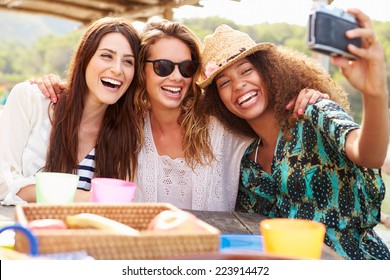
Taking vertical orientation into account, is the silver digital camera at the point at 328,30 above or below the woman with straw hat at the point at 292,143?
above

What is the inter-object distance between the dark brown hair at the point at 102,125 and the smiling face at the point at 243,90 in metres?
0.57

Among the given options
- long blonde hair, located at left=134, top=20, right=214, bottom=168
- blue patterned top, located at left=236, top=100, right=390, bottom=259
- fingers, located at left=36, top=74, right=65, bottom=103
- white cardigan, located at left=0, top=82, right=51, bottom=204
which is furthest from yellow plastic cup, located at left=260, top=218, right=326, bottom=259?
fingers, located at left=36, top=74, right=65, bottom=103

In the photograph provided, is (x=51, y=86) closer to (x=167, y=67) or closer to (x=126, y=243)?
(x=167, y=67)

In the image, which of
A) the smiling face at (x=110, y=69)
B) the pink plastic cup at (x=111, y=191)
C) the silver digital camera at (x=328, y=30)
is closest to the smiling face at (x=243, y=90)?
the smiling face at (x=110, y=69)

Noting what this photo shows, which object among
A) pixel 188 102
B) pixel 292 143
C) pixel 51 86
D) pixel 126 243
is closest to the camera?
pixel 126 243

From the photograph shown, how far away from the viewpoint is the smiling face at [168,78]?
3.07 meters

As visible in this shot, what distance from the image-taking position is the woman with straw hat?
259 cm

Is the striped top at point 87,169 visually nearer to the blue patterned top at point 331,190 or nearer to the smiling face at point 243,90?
the smiling face at point 243,90

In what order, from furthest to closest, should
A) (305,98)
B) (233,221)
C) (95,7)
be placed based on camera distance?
(95,7) → (305,98) → (233,221)

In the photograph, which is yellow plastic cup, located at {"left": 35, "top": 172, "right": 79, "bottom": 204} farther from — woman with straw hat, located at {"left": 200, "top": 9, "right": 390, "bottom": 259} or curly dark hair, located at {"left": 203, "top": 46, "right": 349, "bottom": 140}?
curly dark hair, located at {"left": 203, "top": 46, "right": 349, "bottom": 140}

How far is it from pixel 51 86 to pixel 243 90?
3.63 ft

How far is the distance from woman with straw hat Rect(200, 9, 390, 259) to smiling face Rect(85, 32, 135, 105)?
1.47 ft

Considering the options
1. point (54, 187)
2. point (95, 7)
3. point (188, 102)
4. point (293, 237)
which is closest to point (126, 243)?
point (293, 237)

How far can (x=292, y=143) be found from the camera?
2736 mm
